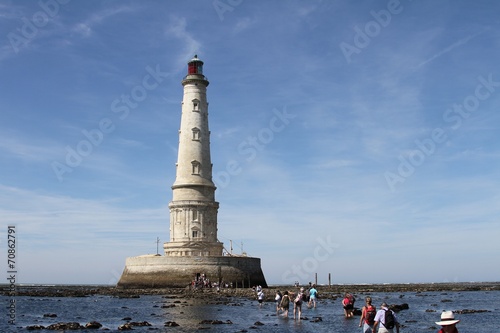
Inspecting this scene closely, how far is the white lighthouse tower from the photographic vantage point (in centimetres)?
6303

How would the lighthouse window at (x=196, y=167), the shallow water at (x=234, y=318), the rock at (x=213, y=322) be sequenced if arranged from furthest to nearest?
the lighthouse window at (x=196, y=167)
the rock at (x=213, y=322)
the shallow water at (x=234, y=318)

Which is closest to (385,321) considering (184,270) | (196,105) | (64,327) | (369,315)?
(369,315)

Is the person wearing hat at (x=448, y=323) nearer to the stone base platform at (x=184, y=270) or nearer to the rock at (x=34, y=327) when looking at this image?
the rock at (x=34, y=327)

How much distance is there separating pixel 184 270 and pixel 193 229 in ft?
18.3

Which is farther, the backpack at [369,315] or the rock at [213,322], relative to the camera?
the rock at [213,322]

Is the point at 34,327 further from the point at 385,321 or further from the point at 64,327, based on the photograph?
the point at 385,321

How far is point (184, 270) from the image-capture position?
58.8 metres

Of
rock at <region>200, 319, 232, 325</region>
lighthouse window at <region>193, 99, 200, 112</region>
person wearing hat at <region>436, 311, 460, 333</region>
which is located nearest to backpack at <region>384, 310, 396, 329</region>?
person wearing hat at <region>436, 311, 460, 333</region>

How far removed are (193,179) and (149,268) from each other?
1030cm

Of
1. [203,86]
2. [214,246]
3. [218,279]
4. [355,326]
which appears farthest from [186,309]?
[203,86]

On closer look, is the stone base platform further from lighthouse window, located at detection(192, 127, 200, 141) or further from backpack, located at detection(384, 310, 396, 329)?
backpack, located at detection(384, 310, 396, 329)

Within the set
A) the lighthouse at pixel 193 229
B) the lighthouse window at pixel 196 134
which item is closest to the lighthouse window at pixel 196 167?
the lighthouse at pixel 193 229

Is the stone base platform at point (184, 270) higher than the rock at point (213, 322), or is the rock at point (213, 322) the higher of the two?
the stone base platform at point (184, 270)

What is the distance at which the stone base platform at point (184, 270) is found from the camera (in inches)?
2318
